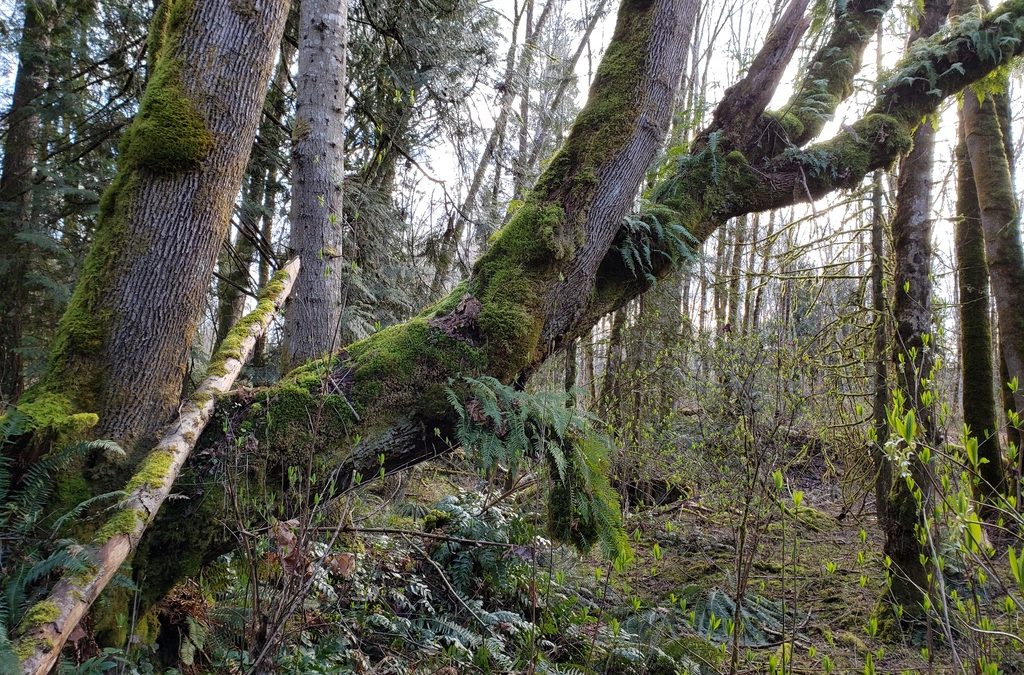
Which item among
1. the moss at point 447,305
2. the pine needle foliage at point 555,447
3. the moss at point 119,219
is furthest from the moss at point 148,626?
the moss at point 447,305

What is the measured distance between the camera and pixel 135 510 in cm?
215

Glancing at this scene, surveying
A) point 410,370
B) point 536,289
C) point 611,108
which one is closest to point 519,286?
point 536,289

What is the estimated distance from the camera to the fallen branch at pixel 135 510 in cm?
166

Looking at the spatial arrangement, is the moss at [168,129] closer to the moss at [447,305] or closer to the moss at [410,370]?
the moss at [410,370]

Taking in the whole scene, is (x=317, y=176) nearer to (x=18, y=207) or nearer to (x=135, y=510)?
(x=135, y=510)

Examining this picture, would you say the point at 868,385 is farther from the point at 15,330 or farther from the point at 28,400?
the point at 15,330

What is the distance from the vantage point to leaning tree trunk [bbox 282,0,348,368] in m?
4.11

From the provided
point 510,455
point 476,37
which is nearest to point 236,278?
point 476,37

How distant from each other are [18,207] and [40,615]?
21.7 ft

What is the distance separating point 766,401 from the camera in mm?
4961

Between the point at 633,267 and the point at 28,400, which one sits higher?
the point at 633,267

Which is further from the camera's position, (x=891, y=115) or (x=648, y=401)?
(x=648, y=401)

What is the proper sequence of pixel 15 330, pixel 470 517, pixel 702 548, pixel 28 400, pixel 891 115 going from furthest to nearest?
1. pixel 702 548
2. pixel 15 330
3. pixel 470 517
4. pixel 891 115
5. pixel 28 400

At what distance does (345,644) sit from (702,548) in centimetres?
496
